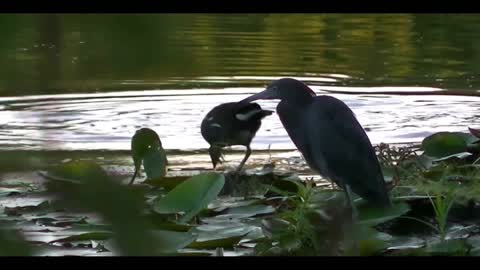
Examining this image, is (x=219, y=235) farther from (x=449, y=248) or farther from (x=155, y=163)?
(x=155, y=163)

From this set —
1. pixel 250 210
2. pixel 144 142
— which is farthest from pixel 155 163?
pixel 250 210

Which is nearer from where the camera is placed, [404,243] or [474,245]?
[474,245]

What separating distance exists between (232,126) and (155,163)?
1.05 m

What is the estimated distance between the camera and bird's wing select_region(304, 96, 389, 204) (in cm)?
400

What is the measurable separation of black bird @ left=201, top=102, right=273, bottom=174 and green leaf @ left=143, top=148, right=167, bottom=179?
34.4 inches

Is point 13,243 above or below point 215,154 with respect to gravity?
above

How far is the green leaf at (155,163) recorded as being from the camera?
4.24 meters

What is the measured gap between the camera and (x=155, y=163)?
14.1ft

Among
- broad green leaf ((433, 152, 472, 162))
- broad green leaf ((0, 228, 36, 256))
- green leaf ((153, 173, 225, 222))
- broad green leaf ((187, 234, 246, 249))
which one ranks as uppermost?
broad green leaf ((0, 228, 36, 256))

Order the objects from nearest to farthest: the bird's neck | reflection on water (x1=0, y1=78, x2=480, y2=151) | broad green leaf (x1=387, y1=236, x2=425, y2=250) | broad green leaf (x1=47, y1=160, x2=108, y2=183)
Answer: broad green leaf (x1=47, y1=160, x2=108, y2=183) → broad green leaf (x1=387, y1=236, x2=425, y2=250) → the bird's neck → reflection on water (x1=0, y1=78, x2=480, y2=151)

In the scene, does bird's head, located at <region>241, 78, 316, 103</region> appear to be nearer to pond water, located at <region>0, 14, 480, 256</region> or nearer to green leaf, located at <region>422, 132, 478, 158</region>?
pond water, located at <region>0, 14, 480, 256</region>

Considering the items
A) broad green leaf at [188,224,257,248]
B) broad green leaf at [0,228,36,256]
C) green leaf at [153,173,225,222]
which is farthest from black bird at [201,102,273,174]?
broad green leaf at [0,228,36,256]

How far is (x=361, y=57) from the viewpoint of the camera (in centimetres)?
941

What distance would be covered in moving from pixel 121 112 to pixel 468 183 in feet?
10.7
